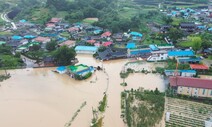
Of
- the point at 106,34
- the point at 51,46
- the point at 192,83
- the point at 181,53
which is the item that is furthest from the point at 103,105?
the point at 106,34

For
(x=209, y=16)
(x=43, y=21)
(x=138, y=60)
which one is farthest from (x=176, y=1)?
(x=138, y=60)

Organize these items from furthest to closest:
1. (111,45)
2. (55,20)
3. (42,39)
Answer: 1. (55,20)
2. (42,39)
3. (111,45)

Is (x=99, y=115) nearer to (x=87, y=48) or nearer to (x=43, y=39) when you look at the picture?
(x=87, y=48)

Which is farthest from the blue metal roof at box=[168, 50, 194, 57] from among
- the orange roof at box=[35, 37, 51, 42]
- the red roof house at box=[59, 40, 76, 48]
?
the orange roof at box=[35, 37, 51, 42]

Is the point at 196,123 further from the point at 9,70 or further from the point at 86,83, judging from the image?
the point at 9,70

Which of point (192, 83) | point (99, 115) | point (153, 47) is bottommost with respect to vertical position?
point (99, 115)

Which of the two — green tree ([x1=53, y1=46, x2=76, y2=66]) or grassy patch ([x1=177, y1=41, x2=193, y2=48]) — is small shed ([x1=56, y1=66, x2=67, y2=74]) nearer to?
green tree ([x1=53, y1=46, x2=76, y2=66])

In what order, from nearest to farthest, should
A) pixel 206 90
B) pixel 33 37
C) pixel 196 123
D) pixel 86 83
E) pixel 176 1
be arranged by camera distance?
pixel 196 123 → pixel 206 90 → pixel 86 83 → pixel 33 37 → pixel 176 1
